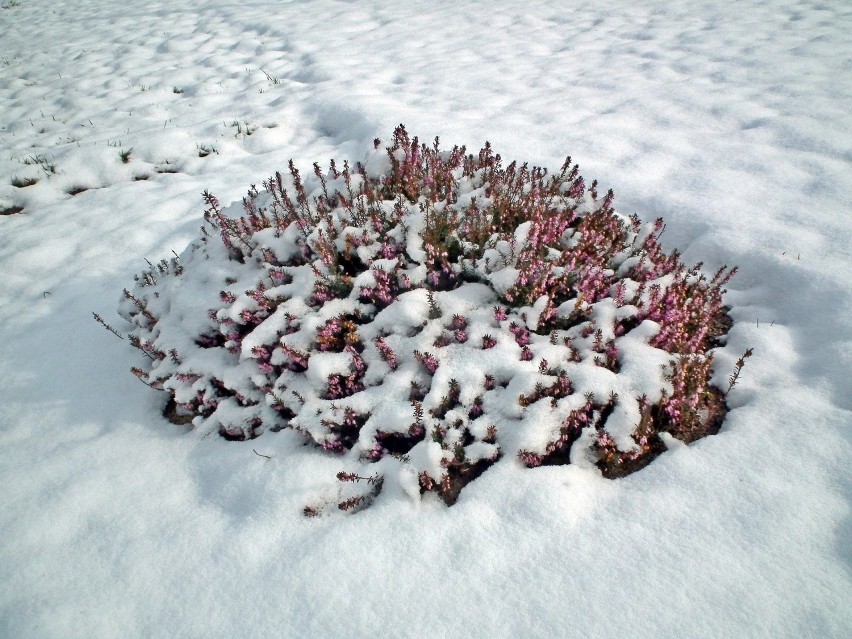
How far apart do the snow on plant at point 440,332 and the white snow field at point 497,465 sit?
0.18m

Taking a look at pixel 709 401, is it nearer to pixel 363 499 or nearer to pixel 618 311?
pixel 618 311

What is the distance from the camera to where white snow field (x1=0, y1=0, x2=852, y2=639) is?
6.56ft

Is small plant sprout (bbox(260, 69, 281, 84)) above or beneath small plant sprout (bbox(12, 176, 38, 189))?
above

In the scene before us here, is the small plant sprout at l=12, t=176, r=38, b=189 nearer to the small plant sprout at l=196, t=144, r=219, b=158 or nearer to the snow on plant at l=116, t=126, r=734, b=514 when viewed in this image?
the small plant sprout at l=196, t=144, r=219, b=158

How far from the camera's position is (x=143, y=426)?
3.20 metres

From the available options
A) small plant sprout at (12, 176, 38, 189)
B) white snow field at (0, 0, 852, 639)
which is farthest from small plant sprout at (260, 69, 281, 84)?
small plant sprout at (12, 176, 38, 189)

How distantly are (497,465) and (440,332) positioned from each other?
3.01 ft

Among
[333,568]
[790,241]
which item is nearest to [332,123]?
[790,241]

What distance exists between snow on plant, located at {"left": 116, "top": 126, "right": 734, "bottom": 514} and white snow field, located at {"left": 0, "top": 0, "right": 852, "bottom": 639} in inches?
6.9

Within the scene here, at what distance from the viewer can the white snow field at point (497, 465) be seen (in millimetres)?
2000

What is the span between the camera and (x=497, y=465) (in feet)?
8.00

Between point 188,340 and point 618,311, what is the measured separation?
308 centimetres

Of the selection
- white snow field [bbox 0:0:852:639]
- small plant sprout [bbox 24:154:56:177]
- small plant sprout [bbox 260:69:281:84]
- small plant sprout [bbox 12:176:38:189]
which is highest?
small plant sprout [bbox 260:69:281:84]

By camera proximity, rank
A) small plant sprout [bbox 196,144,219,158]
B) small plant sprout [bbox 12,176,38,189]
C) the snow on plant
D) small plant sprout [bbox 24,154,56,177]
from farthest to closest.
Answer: small plant sprout [bbox 196,144,219,158], small plant sprout [bbox 24,154,56,177], small plant sprout [bbox 12,176,38,189], the snow on plant
